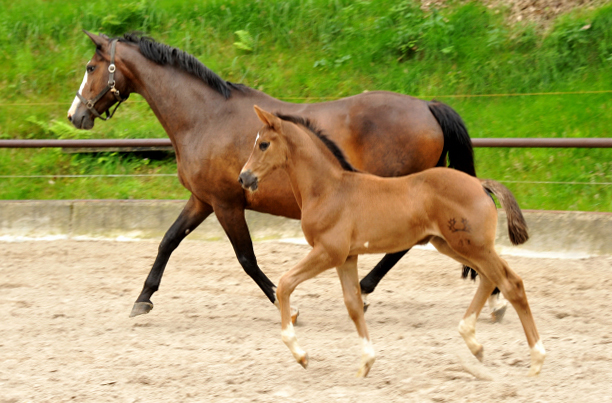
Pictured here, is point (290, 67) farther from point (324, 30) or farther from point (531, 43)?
point (531, 43)

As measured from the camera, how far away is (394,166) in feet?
16.0

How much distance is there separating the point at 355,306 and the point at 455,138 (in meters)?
1.76

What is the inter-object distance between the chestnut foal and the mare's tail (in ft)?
3.95

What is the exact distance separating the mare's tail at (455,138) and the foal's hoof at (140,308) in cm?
256

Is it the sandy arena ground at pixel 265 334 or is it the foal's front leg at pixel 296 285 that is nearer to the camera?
the sandy arena ground at pixel 265 334

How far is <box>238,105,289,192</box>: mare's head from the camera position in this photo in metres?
3.78

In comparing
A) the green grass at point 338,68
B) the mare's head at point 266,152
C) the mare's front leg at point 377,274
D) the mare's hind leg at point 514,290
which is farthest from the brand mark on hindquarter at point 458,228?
the green grass at point 338,68

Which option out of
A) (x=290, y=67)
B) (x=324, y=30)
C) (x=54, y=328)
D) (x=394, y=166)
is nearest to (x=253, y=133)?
(x=394, y=166)

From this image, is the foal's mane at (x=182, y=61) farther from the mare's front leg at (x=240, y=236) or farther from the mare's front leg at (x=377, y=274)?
the mare's front leg at (x=377, y=274)

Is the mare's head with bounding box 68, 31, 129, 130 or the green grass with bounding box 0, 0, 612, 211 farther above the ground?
the mare's head with bounding box 68, 31, 129, 130

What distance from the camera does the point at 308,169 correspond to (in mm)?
3832

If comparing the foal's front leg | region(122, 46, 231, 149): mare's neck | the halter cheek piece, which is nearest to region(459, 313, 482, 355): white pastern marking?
the foal's front leg

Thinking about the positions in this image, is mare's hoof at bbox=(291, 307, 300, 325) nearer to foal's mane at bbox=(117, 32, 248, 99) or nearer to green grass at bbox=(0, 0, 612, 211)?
foal's mane at bbox=(117, 32, 248, 99)

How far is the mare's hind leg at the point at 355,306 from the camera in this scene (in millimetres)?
3625
